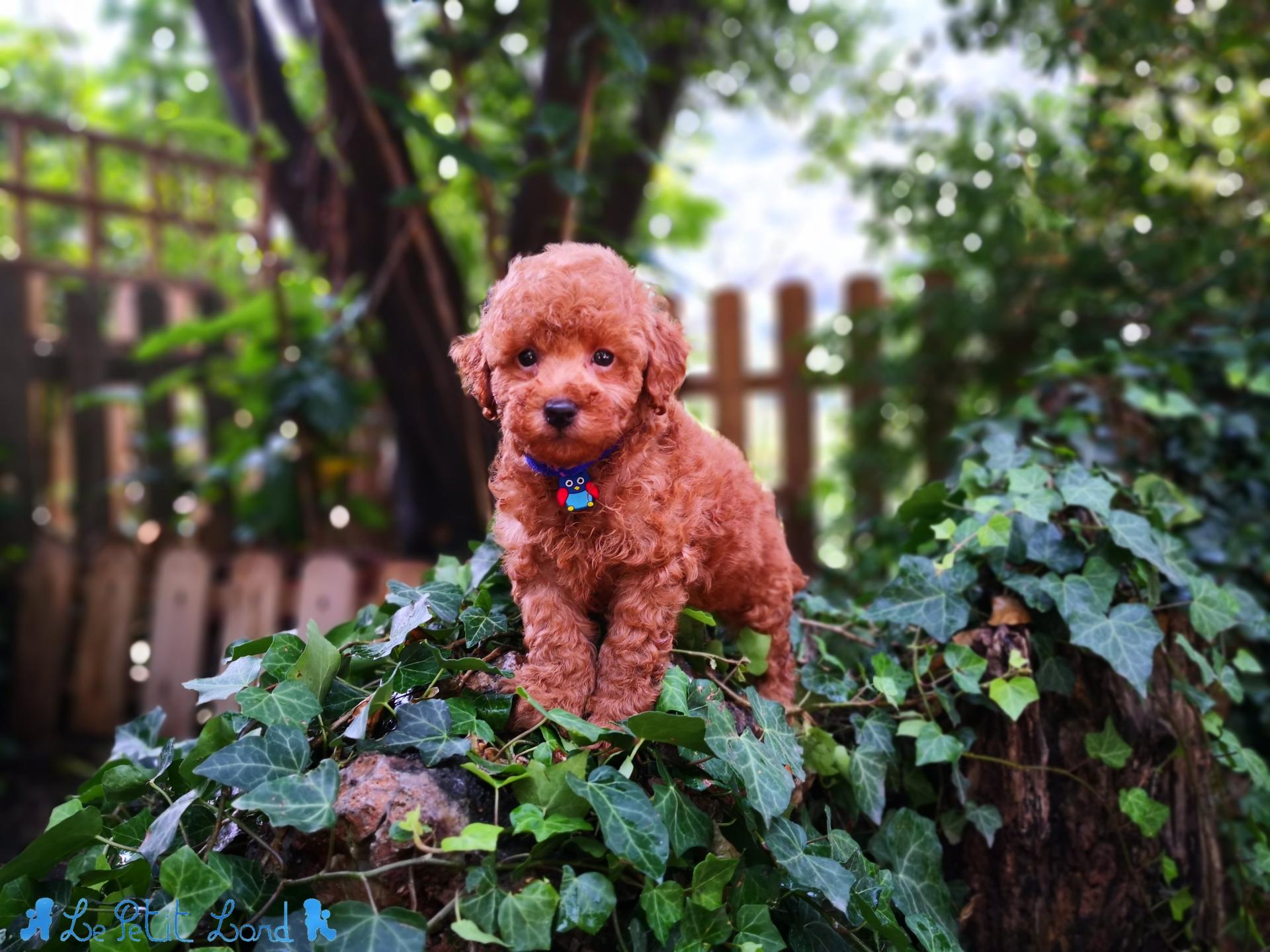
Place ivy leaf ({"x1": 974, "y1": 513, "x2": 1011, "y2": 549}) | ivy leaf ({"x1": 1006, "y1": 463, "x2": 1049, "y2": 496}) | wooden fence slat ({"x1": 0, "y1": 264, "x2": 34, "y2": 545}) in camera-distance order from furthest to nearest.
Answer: wooden fence slat ({"x1": 0, "y1": 264, "x2": 34, "y2": 545}) → ivy leaf ({"x1": 1006, "y1": 463, "x2": 1049, "y2": 496}) → ivy leaf ({"x1": 974, "y1": 513, "x2": 1011, "y2": 549})

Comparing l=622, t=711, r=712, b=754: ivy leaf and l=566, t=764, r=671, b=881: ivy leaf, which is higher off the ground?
l=622, t=711, r=712, b=754: ivy leaf

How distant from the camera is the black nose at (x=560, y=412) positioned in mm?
1468

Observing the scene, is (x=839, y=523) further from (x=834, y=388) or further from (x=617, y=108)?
(x=617, y=108)

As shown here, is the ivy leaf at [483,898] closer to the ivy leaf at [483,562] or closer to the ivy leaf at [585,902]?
the ivy leaf at [585,902]

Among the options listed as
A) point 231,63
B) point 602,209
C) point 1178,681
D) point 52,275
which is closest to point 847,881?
point 1178,681

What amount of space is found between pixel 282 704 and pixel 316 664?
102mm

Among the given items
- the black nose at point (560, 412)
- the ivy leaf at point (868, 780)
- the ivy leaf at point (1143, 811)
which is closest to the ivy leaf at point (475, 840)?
the black nose at point (560, 412)

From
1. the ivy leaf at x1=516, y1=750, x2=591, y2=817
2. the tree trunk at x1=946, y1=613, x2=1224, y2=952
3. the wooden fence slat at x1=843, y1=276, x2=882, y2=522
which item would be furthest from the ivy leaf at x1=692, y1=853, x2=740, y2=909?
the wooden fence slat at x1=843, y1=276, x2=882, y2=522

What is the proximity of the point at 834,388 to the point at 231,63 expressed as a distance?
3574 mm

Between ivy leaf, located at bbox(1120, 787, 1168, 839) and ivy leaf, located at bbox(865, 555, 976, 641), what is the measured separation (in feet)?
1.66

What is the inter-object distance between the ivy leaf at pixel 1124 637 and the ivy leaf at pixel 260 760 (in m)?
1.55

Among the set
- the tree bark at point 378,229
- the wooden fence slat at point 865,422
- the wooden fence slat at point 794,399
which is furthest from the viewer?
the wooden fence slat at point 794,399

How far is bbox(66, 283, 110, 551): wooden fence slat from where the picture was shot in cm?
531

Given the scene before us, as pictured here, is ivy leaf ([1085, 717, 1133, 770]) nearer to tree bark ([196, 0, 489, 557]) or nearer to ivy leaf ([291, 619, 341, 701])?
ivy leaf ([291, 619, 341, 701])
